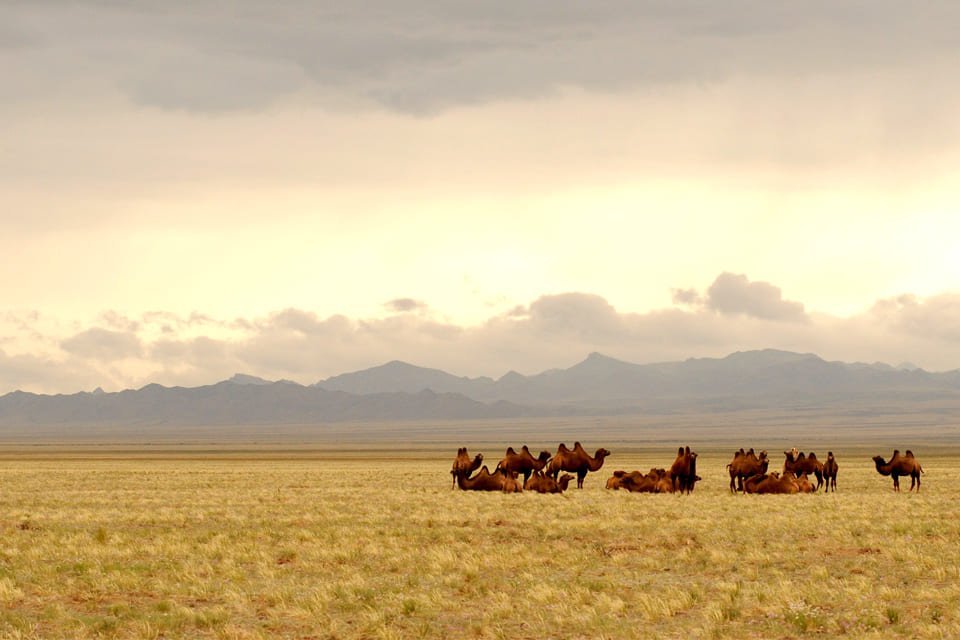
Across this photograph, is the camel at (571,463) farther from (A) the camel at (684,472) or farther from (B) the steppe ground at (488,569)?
(B) the steppe ground at (488,569)

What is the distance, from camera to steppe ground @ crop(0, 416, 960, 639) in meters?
15.2

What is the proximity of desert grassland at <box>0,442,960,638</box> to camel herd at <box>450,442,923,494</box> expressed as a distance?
8.41ft

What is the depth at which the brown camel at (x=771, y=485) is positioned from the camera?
115 feet

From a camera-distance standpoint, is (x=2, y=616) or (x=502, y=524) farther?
(x=502, y=524)

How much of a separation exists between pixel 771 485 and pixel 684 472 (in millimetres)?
2821

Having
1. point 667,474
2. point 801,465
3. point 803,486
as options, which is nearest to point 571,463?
point 667,474

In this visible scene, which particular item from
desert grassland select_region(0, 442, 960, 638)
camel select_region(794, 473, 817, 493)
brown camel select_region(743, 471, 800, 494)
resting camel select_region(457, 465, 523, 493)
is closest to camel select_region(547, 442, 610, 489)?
resting camel select_region(457, 465, 523, 493)

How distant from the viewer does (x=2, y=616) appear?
1587cm

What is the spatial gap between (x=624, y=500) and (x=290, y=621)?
17.9 meters

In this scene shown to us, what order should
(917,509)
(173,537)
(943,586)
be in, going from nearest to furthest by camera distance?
1. (943,586)
2. (173,537)
3. (917,509)

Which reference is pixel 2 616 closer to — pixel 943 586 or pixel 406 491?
pixel 943 586

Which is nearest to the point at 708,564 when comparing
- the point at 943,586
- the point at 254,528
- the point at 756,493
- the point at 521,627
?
the point at 943,586

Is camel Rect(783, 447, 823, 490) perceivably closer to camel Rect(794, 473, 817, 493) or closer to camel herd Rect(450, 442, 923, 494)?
camel herd Rect(450, 442, 923, 494)

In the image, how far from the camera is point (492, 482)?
120 ft
